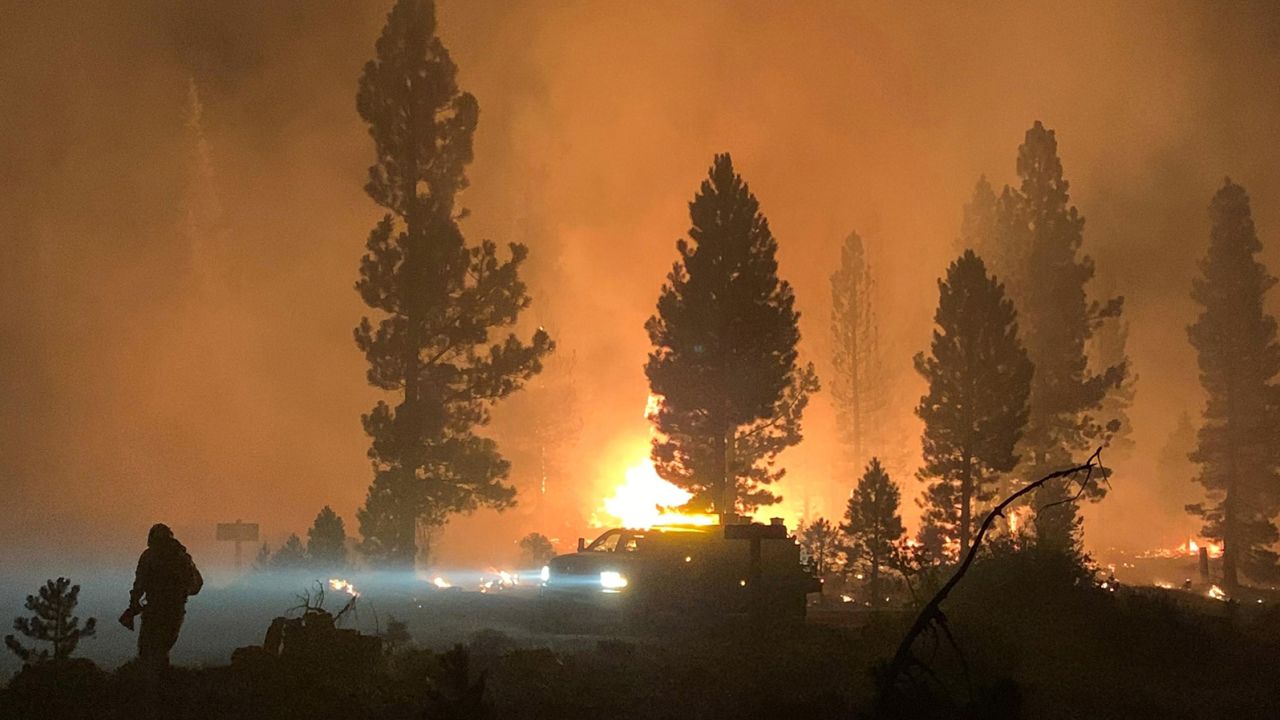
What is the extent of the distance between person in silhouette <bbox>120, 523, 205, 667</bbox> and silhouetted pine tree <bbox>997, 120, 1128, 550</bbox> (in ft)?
114

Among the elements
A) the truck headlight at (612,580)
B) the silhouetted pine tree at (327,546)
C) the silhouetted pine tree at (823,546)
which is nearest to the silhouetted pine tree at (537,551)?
the silhouetted pine tree at (327,546)

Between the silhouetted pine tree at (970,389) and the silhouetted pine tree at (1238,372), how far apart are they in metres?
18.2

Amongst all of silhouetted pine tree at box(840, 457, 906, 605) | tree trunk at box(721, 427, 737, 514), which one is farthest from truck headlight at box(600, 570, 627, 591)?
tree trunk at box(721, 427, 737, 514)

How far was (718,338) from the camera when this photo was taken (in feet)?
105

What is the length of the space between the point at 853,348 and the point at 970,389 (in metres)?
34.3

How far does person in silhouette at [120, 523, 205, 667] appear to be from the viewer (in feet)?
42.3

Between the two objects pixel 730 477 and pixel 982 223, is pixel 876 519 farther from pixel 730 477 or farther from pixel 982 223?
pixel 982 223

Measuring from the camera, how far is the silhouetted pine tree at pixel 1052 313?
4134cm

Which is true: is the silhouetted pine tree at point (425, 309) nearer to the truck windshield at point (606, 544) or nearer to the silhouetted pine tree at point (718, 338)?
the silhouetted pine tree at point (718, 338)

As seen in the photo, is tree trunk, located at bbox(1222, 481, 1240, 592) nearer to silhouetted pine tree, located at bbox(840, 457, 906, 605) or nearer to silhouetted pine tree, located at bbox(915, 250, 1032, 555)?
silhouetted pine tree, located at bbox(915, 250, 1032, 555)

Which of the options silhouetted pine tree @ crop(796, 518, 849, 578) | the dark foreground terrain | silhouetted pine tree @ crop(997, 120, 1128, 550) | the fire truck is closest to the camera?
the dark foreground terrain

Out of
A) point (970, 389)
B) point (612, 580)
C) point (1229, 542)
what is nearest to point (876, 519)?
point (970, 389)

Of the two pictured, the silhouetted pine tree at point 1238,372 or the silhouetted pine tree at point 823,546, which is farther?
the silhouetted pine tree at point 1238,372

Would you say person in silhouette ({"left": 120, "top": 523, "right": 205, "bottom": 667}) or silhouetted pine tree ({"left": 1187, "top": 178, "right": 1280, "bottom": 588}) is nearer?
person in silhouette ({"left": 120, "top": 523, "right": 205, "bottom": 667})
